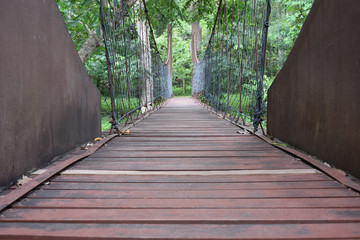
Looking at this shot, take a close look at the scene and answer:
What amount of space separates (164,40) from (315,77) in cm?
1356

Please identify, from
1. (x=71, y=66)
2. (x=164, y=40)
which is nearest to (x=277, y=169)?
(x=71, y=66)

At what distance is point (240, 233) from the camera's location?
28.3 inches

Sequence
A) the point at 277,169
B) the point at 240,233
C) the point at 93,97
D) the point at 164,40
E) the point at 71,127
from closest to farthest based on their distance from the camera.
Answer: the point at 240,233 < the point at 277,169 < the point at 71,127 < the point at 93,97 < the point at 164,40

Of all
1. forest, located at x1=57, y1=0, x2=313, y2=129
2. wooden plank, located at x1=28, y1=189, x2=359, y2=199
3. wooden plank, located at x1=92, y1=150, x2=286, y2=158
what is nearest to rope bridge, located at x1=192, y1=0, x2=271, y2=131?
forest, located at x1=57, y1=0, x2=313, y2=129

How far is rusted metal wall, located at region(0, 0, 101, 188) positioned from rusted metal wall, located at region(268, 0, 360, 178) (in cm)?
127

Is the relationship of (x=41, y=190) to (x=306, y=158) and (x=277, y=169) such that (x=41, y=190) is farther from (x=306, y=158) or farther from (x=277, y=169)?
(x=306, y=158)

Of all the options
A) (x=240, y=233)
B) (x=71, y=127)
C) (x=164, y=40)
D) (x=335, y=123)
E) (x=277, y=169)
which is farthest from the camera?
(x=164, y=40)

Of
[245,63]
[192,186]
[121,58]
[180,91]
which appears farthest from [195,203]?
[180,91]

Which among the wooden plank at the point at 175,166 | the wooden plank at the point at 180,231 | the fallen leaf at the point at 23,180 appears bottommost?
the wooden plank at the point at 180,231

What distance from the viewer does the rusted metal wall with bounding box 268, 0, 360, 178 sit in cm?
103

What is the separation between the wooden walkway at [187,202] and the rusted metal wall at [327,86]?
143 millimetres

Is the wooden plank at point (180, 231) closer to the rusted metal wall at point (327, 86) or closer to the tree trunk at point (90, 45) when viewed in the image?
the rusted metal wall at point (327, 86)

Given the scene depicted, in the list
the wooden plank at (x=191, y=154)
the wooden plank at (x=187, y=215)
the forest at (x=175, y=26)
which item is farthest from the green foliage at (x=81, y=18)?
the wooden plank at (x=187, y=215)

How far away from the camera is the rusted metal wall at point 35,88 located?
0.97 metres
